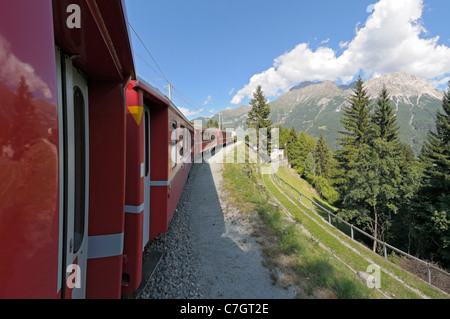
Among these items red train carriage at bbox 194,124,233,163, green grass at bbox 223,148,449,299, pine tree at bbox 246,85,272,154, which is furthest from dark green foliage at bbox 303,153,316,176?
green grass at bbox 223,148,449,299

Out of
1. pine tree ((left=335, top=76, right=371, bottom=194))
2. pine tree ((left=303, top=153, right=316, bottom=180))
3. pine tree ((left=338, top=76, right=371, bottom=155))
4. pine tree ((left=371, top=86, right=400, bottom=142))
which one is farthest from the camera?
pine tree ((left=303, top=153, right=316, bottom=180))

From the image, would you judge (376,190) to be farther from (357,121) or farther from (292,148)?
(292,148)

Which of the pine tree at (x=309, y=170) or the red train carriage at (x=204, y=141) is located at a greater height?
the red train carriage at (x=204, y=141)

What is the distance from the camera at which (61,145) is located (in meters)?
1.57

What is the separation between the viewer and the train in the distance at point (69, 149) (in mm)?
710

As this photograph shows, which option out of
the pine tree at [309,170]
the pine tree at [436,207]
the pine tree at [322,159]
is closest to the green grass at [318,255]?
the pine tree at [436,207]

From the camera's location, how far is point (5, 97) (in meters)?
0.67

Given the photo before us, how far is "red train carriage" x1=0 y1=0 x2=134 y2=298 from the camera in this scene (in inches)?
27.8

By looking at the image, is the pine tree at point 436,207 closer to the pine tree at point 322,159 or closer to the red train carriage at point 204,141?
the red train carriage at point 204,141

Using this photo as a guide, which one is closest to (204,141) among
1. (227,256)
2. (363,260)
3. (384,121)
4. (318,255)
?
(363,260)

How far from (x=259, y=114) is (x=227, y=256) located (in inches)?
1374

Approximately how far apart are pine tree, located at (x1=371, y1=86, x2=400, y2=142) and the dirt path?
94.1ft

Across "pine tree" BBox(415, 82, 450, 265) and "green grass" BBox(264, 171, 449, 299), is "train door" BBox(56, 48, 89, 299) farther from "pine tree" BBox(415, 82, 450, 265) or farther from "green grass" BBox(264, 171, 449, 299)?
"pine tree" BBox(415, 82, 450, 265)
